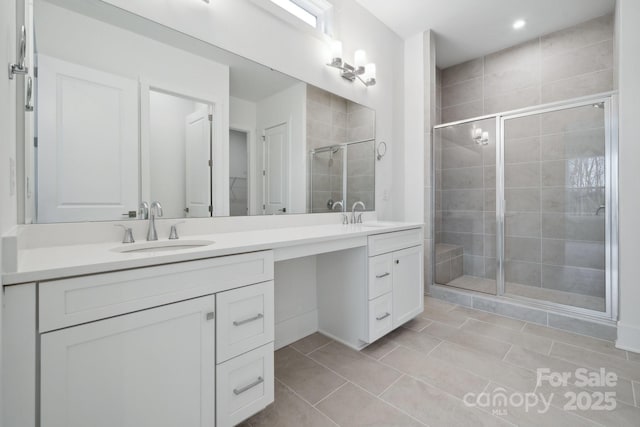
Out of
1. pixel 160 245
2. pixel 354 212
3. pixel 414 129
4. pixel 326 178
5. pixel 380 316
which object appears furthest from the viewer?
pixel 414 129

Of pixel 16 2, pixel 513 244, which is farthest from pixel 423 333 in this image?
pixel 16 2

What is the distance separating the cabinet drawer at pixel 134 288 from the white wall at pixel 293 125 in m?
0.78

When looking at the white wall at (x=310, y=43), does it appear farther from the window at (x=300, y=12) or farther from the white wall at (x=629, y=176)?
the white wall at (x=629, y=176)

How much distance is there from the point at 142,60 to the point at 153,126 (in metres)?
0.30

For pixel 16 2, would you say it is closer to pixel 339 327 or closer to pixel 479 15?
pixel 339 327

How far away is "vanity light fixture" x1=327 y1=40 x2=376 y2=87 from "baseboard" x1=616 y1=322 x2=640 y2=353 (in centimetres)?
254

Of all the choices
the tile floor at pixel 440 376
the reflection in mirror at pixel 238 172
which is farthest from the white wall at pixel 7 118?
the tile floor at pixel 440 376

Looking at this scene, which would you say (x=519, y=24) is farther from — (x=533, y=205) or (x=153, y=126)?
(x=153, y=126)

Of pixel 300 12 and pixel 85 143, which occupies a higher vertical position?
pixel 300 12

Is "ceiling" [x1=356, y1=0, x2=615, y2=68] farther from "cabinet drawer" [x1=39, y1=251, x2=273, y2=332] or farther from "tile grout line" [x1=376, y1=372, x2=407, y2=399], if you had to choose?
"tile grout line" [x1=376, y1=372, x2=407, y2=399]

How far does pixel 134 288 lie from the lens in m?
0.88

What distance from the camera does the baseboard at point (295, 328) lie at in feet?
6.45

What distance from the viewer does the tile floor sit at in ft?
4.27

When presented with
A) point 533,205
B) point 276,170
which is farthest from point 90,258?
point 533,205
